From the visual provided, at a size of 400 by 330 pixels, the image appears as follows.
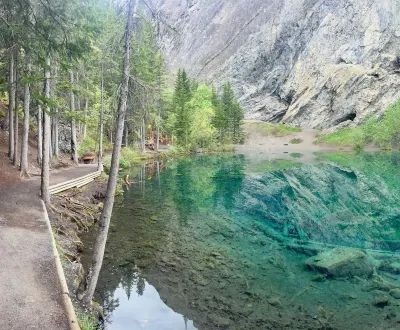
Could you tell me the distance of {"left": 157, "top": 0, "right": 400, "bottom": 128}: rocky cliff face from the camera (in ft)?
330

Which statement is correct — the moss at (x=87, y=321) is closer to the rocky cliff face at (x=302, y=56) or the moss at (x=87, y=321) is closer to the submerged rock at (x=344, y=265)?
the submerged rock at (x=344, y=265)

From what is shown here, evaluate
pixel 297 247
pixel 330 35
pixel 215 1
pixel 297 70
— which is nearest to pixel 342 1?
pixel 330 35

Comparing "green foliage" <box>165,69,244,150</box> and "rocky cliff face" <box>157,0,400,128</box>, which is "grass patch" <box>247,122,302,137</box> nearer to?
"rocky cliff face" <box>157,0,400,128</box>

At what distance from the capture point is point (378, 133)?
79375 millimetres

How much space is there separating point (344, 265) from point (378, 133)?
251 feet

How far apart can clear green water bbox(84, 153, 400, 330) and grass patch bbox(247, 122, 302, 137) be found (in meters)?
78.5

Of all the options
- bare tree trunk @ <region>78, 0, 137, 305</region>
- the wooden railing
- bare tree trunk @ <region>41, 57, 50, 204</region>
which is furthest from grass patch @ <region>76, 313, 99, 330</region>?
the wooden railing

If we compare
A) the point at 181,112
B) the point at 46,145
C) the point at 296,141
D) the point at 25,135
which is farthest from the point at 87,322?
the point at 296,141

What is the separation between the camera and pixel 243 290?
11477mm

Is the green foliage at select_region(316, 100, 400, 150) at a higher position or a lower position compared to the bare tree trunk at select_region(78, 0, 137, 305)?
higher

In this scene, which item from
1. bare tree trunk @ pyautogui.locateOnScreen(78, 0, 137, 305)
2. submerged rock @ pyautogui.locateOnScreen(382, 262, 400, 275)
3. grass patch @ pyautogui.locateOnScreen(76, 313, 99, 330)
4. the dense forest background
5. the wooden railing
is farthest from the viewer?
the wooden railing

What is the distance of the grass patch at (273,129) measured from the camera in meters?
107

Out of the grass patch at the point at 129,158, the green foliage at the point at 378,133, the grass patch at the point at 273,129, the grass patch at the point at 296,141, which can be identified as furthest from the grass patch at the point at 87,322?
the grass patch at the point at 273,129

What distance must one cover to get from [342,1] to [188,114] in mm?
78863
